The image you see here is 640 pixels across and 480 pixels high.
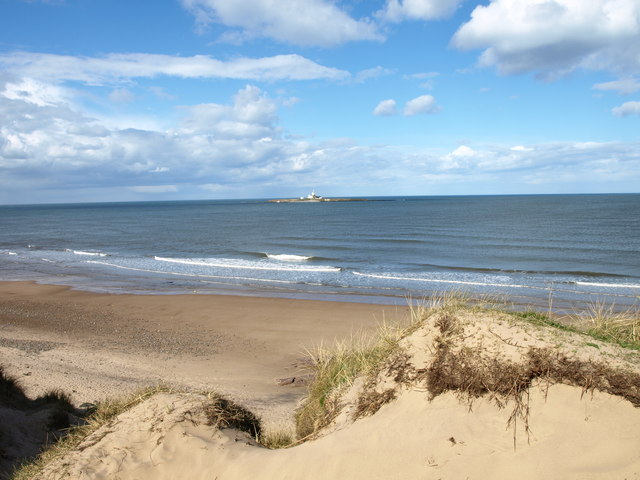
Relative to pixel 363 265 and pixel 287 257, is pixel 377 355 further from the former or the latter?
pixel 287 257

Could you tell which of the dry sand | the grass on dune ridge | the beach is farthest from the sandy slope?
the beach

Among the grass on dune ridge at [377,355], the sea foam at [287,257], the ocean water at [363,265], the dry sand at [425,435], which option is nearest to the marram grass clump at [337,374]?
the grass on dune ridge at [377,355]

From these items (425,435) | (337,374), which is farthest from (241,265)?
(425,435)

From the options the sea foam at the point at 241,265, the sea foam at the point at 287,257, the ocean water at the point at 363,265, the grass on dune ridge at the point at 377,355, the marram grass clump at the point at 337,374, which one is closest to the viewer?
the grass on dune ridge at the point at 377,355

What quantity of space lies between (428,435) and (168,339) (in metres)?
12.0

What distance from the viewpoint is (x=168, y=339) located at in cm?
1466

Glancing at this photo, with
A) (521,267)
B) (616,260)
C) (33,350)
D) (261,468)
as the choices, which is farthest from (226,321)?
(616,260)

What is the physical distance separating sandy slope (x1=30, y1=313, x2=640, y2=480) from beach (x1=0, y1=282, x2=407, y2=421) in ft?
11.4

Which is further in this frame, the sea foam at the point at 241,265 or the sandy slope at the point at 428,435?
the sea foam at the point at 241,265

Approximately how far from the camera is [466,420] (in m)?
4.08

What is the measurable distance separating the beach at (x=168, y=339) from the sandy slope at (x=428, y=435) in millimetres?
3482

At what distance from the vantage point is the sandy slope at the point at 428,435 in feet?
11.8

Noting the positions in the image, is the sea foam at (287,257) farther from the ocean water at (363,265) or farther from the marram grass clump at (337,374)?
the marram grass clump at (337,374)

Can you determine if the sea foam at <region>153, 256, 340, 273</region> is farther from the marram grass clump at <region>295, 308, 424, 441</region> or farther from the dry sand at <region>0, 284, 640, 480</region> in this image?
the dry sand at <region>0, 284, 640, 480</region>
